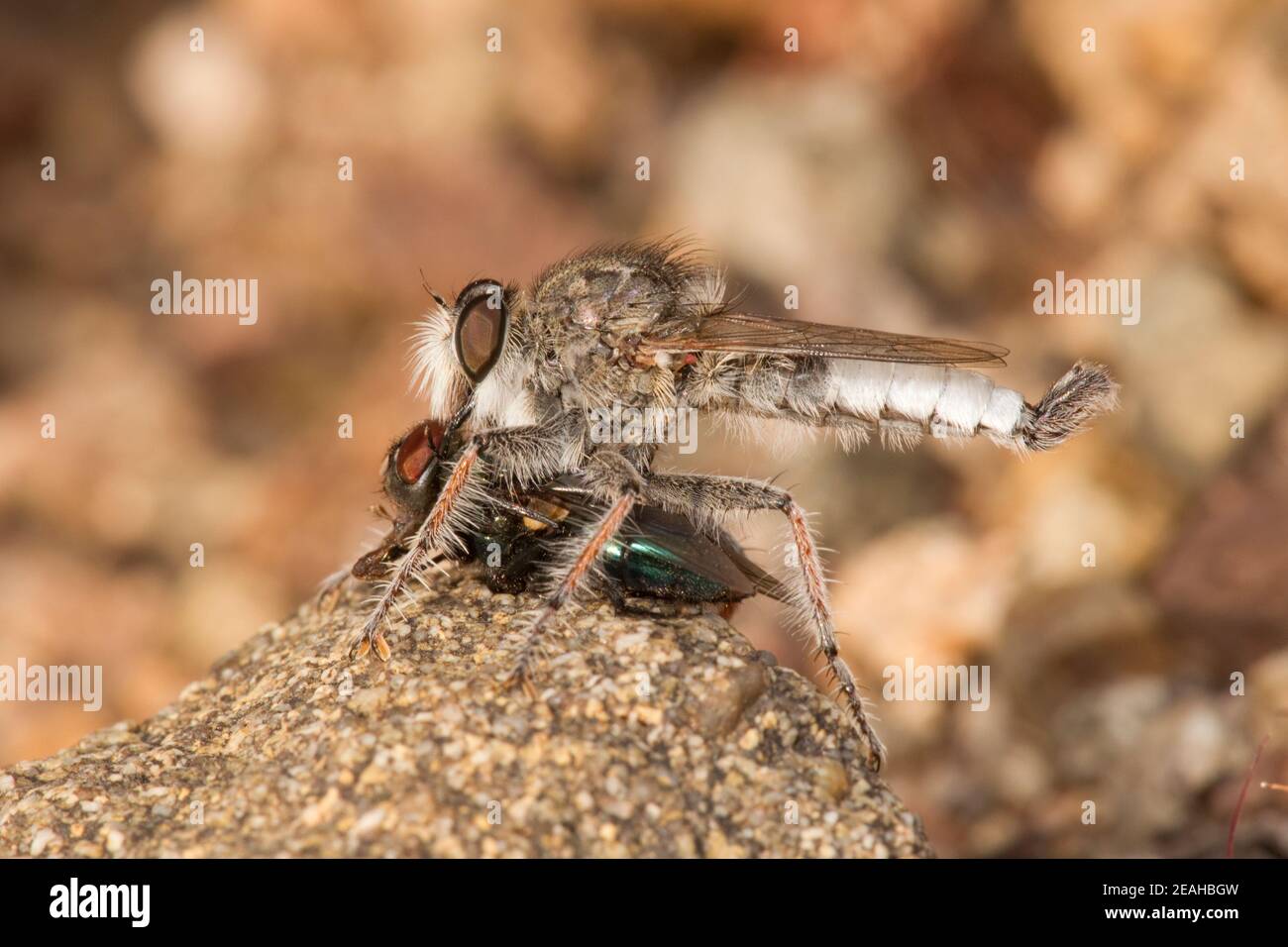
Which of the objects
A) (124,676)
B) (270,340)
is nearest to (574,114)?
(270,340)

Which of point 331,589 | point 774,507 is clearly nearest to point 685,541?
point 774,507

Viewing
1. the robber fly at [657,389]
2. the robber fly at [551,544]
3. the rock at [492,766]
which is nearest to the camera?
the rock at [492,766]

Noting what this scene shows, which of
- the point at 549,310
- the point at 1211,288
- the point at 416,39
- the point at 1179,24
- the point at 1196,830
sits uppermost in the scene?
the point at 416,39

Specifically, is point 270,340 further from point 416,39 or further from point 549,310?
point 549,310

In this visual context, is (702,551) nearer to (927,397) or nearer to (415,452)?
(415,452)

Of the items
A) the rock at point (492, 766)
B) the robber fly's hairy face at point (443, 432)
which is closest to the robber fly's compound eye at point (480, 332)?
the robber fly's hairy face at point (443, 432)

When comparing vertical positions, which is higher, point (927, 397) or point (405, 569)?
point (927, 397)

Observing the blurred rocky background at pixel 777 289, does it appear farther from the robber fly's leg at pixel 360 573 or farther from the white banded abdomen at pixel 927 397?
the robber fly's leg at pixel 360 573
